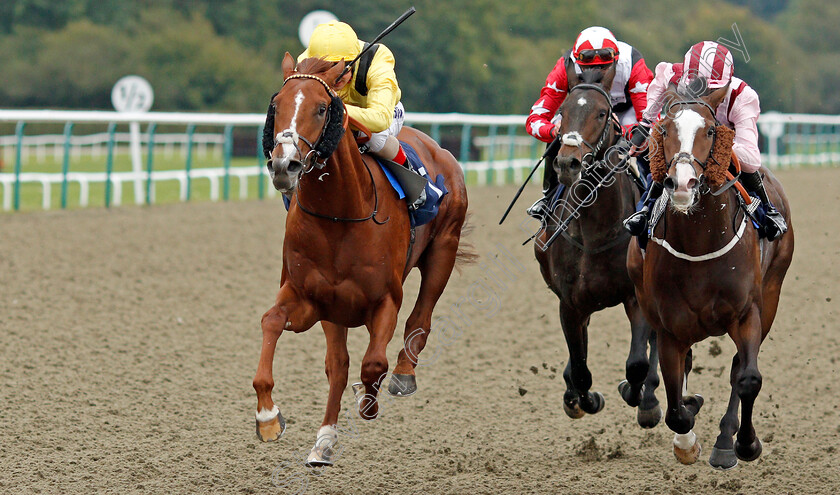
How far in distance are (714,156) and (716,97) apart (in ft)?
1.02

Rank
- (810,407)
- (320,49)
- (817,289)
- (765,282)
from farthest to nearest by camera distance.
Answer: (817,289), (810,407), (765,282), (320,49)

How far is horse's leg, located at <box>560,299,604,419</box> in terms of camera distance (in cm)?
561

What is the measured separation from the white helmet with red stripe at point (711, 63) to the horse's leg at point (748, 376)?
0.93 m

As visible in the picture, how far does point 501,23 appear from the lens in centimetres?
4238

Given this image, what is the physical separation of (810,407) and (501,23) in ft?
122

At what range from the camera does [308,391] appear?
6527 mm

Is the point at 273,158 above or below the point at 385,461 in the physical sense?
above

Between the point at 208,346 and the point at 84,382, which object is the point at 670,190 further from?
the point at 208,346

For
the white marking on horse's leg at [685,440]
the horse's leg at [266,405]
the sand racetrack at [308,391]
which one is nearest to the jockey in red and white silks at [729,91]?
the white marking on horse's leg at [685,440]

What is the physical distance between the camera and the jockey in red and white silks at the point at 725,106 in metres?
4.62

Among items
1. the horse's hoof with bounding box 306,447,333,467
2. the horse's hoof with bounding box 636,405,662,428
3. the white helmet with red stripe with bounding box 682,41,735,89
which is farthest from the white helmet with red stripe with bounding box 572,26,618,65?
the horse's hoof with bounding box 306,447,333,467

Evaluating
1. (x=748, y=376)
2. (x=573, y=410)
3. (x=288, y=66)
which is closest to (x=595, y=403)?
(x=573, y=410)

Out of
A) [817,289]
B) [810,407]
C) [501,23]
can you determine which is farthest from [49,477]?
[501,23]

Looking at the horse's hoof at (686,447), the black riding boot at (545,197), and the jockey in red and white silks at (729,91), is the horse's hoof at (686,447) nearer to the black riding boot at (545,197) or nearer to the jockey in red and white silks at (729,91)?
the jockey in red and white silks at (729,91)
